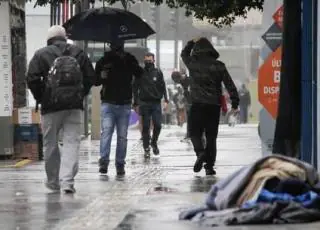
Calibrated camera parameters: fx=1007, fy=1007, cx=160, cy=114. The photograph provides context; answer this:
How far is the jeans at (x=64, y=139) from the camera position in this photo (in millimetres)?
11188

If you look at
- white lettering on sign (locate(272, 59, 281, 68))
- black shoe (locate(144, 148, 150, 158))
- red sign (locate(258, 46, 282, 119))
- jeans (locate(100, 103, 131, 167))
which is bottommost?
black shoe (locate(144, 148, 150, 158))

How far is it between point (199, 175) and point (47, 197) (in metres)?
2.89

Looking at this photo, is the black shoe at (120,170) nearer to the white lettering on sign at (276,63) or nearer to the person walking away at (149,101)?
the white lettering on sign at (276,63)

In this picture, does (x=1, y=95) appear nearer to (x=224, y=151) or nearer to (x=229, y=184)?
(x=224, y=151)

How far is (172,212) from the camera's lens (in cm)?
894

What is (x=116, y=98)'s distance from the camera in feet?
43.4

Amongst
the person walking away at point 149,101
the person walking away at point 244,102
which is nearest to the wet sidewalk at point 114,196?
the person walking away at point 149,101

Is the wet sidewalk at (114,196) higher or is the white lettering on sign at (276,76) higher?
the white lettering on sign at (276,76)

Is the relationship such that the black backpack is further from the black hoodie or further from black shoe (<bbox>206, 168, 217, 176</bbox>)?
black shoe (<bbox>206, 168, 217, 176</bbox>)

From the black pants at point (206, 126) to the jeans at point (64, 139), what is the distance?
2.05m

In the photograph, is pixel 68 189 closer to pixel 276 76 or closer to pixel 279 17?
pixel 276 76

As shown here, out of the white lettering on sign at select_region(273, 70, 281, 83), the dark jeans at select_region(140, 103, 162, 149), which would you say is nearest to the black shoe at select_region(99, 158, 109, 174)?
the white lettering on sign at select_region(273, 70, 281, 83)

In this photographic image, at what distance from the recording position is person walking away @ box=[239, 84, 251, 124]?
134 feet

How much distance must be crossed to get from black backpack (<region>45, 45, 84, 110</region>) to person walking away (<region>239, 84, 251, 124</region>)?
29.8 m
